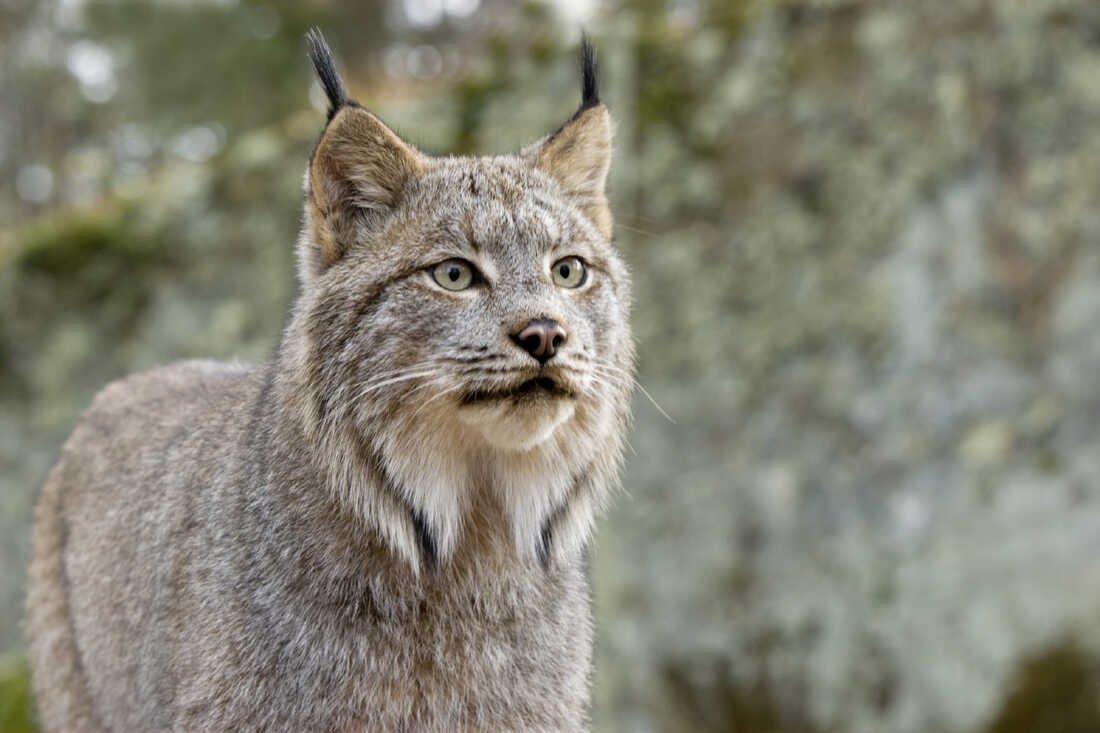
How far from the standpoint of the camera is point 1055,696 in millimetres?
6434

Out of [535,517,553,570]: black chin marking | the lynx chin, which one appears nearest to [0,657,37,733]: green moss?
the lynx chin

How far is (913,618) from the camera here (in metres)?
6.66

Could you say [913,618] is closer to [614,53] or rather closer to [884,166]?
[884,166]

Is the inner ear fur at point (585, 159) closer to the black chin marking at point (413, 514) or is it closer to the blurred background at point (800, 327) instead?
the black chin marking at point (413, 514)

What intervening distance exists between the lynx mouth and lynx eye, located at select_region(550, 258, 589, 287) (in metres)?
0.49

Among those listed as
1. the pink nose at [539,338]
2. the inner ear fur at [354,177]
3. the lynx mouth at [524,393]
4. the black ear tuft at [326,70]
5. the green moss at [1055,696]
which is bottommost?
the green moss at [1055,696]

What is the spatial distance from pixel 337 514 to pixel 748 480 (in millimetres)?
4445

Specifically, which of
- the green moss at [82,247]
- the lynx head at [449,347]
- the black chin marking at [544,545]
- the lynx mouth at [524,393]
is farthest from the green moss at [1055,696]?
the green moss at [82,247]

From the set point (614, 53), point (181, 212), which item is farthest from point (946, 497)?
point (181, 212)

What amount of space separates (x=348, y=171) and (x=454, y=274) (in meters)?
0.50

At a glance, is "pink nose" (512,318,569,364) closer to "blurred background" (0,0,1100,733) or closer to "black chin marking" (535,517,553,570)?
"black chin marking" (535,517,553,570)

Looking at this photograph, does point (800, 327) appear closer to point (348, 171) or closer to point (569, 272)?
point (569, 272)

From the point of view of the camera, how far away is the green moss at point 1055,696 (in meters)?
6.41

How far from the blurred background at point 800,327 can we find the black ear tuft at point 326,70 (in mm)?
2878
